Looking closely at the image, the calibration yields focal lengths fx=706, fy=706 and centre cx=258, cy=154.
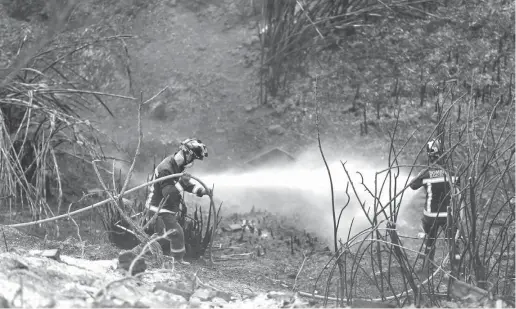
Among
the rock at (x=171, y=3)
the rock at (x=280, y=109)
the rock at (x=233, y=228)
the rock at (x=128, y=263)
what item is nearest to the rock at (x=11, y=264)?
the rock at (x=128, y=263)

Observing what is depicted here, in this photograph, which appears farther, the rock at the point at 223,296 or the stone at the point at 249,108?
the stone at the point at 249,108

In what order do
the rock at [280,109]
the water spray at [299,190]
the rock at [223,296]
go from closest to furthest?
the rock at [223,296] → the water spray at [299,190] → the rock at [280,109]

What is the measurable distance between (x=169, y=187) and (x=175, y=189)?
65 mm

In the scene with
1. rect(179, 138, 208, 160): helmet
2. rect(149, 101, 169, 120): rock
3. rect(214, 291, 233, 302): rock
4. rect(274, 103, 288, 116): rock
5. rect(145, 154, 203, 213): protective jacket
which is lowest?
rect(214, 291, 233, 302): rock

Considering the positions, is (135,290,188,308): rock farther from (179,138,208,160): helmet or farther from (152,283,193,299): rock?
(179,138,208,160): helmet

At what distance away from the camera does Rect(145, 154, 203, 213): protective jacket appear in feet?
20.0

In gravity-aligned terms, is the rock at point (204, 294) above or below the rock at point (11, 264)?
below

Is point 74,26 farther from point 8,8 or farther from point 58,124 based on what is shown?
point 58,124

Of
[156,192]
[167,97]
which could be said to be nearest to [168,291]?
[156,192]

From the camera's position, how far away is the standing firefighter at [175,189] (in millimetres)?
6074

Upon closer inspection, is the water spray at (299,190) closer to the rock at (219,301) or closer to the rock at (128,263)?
the rock at (128,263)

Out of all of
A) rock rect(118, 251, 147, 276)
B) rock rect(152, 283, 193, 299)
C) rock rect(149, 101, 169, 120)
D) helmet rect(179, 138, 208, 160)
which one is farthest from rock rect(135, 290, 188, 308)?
rock rect(149, 101, 169, 120)

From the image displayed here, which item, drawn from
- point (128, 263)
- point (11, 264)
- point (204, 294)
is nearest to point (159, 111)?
point (128, 263)

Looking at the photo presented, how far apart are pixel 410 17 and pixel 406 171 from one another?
10.1ft
